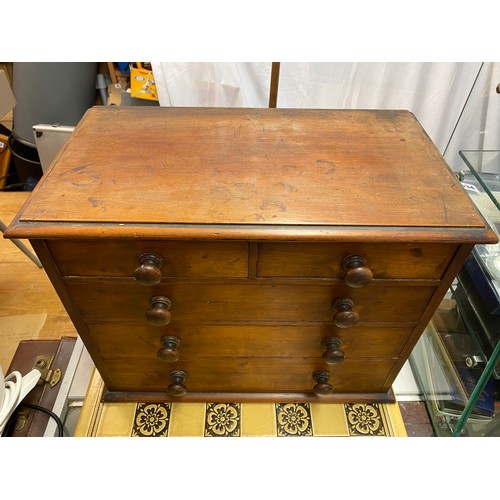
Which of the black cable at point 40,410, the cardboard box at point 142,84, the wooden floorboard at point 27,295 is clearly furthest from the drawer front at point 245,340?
the cardboard box at point 142,84

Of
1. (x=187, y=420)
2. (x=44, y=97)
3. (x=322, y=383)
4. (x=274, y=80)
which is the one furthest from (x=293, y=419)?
(x=44, y=97)

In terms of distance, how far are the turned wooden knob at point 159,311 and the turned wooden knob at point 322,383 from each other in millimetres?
440

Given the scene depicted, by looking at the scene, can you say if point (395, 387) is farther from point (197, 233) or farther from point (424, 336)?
point (197, 233)

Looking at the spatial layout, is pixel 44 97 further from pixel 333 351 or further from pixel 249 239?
pixel 333 351

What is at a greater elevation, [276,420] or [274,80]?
[274,80]

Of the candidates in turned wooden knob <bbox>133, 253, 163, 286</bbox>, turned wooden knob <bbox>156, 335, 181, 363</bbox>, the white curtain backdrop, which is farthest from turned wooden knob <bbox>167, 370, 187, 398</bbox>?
the white curtain backdrop

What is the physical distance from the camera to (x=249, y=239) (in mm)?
665

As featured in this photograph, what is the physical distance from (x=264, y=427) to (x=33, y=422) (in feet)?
2.13

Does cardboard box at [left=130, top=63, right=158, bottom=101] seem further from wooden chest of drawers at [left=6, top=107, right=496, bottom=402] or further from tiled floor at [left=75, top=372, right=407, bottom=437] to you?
tiled floor at [left=75, top=372, right=407, bottom=437]

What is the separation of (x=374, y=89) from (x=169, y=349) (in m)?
1.19

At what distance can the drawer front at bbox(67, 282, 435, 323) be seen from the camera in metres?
0.79

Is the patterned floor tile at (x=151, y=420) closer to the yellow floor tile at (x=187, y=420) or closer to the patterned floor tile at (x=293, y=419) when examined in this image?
the yellow floor tile at (x=187, y=420)

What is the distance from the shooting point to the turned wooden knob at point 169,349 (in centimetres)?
86

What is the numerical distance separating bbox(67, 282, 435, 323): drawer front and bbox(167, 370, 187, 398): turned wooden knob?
0.20 metres
